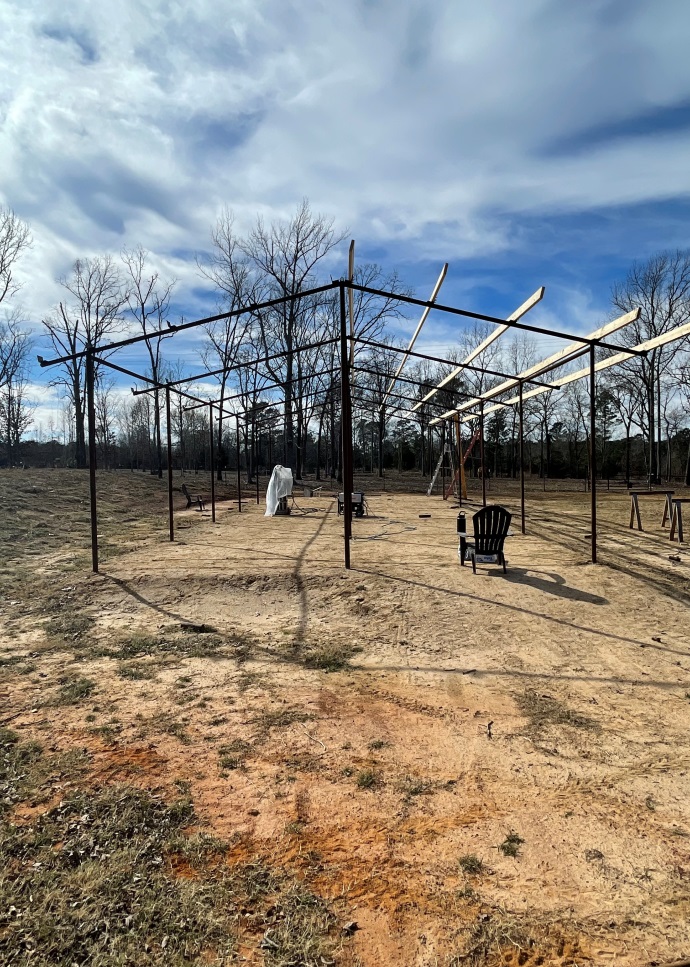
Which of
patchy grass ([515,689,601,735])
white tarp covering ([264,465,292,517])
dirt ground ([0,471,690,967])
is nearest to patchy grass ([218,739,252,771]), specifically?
dirt ground ([0,471,690,967])

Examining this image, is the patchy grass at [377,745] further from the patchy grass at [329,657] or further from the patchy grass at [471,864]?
the patchy grass at [329,657]

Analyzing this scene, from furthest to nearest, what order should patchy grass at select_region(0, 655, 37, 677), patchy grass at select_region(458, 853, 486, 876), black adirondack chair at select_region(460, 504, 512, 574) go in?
black adirondack chair at select_region(460, 504, 512, 574), patchy grass at select_region(0, 655, 37, 677), patchy grass at select_region(458, 853, 486, 876)

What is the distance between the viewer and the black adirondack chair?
23.8ft

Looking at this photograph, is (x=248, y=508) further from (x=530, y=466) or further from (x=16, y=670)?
(x=530, y=466)

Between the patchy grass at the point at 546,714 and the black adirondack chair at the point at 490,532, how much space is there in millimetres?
3553

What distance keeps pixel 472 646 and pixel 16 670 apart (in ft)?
12.9

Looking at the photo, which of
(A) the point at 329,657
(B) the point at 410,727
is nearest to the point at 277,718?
(B) the point at 410,727

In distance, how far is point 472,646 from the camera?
4770 millimetres

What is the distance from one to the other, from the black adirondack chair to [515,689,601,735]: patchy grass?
11.7ft

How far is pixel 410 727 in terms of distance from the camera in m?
3.31

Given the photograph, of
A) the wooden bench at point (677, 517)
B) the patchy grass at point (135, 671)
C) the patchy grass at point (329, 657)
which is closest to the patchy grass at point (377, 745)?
the patchy grass at point (329, 657)

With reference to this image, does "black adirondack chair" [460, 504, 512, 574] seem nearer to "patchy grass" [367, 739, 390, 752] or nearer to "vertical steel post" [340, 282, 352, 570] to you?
"vertical steel post" [340, 282, 352, 570]

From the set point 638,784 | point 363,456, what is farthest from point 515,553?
point 363,456

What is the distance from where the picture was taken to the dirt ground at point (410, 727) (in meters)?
1.93
